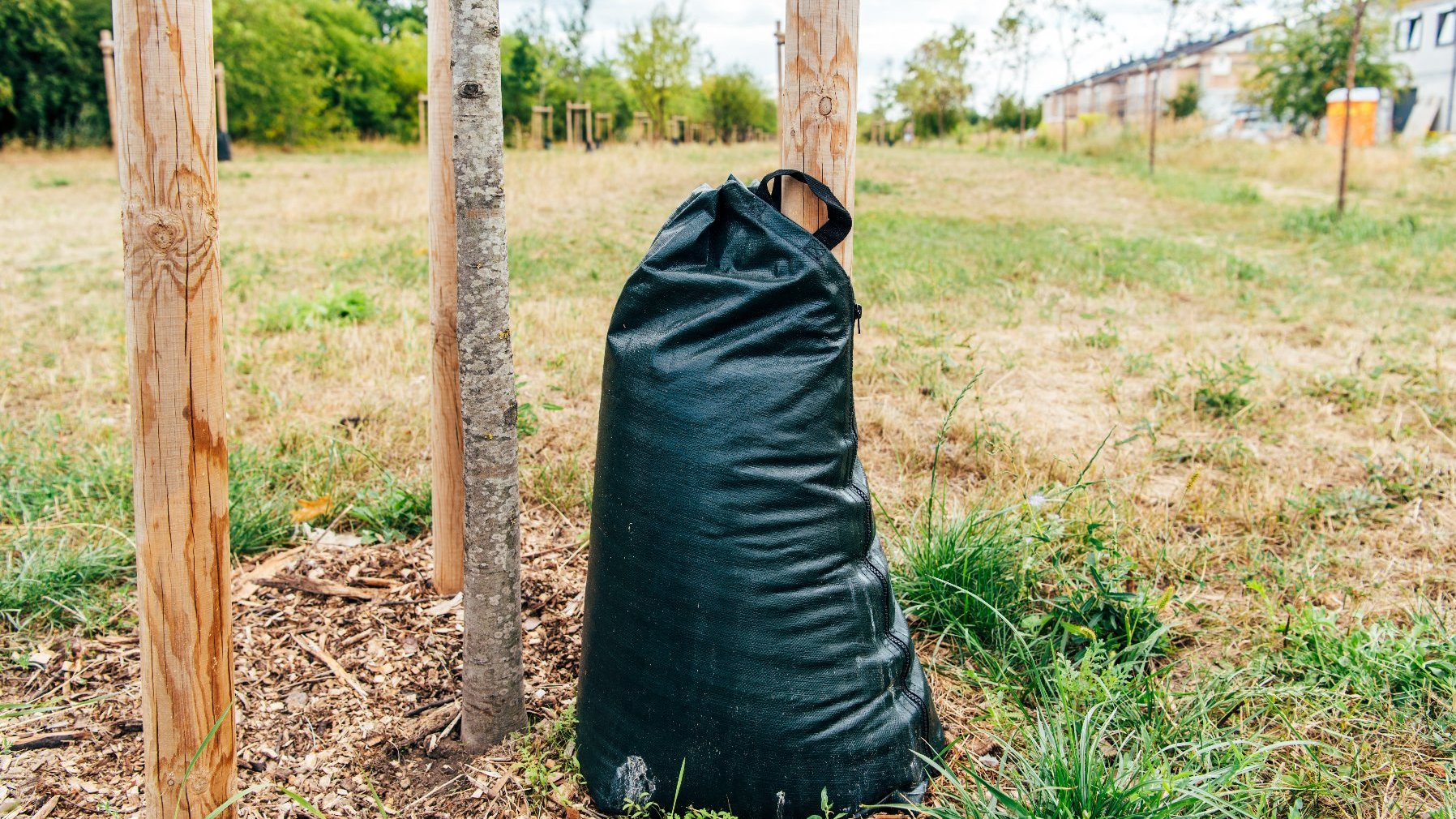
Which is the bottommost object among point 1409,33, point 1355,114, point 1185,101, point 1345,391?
point 1345,391

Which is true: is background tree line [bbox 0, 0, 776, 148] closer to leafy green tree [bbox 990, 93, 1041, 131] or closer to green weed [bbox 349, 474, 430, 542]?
leafy green tree [bbox 990, 93, 1041, 131]

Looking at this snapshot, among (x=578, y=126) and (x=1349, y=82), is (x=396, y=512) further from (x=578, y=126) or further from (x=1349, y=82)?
(x=578, y=126)

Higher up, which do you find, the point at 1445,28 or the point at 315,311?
the point at 1445,28

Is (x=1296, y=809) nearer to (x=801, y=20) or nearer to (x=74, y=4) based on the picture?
(x=801, y=20)

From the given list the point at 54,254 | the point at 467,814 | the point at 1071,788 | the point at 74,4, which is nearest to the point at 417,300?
the point at 54,254

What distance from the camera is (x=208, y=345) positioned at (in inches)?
51.4

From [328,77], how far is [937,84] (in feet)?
74.6

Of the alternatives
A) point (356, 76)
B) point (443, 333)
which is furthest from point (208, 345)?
point (356, 76)

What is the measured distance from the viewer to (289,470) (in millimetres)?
3004

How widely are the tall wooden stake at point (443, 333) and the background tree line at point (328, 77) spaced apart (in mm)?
21206

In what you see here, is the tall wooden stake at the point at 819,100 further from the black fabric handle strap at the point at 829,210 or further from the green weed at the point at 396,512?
the green weed at the point at 396,512

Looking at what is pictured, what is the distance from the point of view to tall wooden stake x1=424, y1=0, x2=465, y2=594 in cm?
202

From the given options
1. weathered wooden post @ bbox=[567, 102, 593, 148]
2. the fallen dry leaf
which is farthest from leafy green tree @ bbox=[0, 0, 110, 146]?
the fallen dry leaf

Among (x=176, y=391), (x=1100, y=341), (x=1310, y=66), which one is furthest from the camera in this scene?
(x=1310, y=66)
